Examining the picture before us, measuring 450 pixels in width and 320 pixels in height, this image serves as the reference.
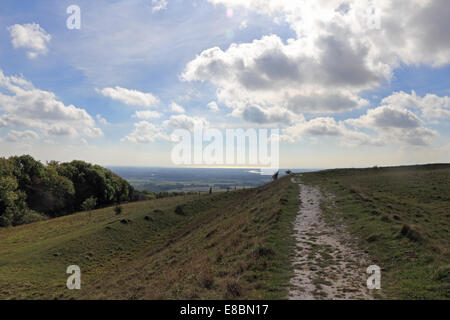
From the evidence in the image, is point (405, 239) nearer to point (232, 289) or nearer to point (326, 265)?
point (326, 265)

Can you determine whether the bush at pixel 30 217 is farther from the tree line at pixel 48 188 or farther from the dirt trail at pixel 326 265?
the dirt trail at pixel 326 265

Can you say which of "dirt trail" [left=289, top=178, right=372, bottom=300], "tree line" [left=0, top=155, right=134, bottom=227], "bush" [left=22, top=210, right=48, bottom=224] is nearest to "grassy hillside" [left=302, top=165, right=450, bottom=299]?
"dirt trail" [left=289, top=178, right=372, bottom=300]

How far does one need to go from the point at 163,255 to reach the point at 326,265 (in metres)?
17.8

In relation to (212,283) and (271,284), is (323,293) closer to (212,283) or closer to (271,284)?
(271,284)

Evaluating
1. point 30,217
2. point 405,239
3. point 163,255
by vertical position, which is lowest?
point 30,217

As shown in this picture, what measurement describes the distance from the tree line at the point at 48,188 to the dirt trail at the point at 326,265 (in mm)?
53174

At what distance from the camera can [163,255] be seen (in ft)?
80.5

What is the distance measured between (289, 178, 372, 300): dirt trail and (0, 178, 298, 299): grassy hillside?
28.7 inches

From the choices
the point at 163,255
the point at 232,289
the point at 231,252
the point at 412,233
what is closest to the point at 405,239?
the point at 412,233

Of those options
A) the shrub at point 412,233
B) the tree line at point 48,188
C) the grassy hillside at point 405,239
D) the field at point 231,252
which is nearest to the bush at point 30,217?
the tree line at point 48,188

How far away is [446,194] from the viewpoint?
30.5 metres

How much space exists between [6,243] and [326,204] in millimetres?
49751

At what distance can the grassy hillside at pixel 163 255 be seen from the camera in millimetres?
10990

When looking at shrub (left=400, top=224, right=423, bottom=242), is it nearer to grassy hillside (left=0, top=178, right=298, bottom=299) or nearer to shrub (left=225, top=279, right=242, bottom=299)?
grassy hillside (left=0, top=178, right=298, bottom=299)
